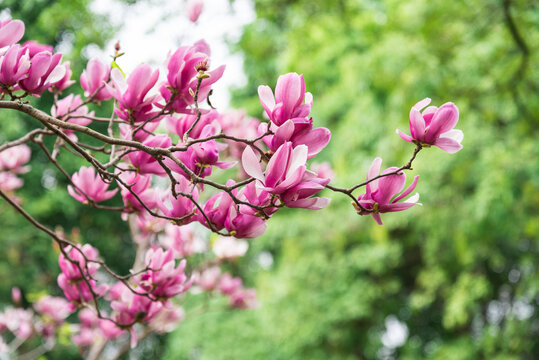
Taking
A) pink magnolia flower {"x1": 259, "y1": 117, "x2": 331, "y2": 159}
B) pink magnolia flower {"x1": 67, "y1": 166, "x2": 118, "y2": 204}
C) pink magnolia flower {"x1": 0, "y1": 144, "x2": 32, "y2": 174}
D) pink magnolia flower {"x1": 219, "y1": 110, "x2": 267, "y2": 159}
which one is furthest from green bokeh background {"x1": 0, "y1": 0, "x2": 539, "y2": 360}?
pink magnolia flower {"x1": 259, "y1": 117, "x2": 331, "y2": 159}

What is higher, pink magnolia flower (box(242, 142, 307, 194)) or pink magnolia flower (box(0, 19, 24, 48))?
pink magnolia flower (box(0, 19, 24, 48))

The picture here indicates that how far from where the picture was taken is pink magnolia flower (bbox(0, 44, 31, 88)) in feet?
2.12

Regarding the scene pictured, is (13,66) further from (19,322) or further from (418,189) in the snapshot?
(418,189)

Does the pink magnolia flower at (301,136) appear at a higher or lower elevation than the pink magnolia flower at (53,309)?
higher

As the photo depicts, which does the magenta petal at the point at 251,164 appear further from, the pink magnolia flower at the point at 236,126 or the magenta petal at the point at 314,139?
the pink magnolia flower at the point at 236,126

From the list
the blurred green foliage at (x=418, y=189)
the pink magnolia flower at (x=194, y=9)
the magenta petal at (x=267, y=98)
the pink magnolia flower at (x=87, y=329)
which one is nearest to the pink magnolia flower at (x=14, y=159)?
the pink magnolia flower at (x=194, y=9)

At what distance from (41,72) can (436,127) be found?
54 cm

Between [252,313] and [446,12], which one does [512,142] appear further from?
[252,313]

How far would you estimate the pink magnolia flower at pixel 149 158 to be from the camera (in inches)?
30.8

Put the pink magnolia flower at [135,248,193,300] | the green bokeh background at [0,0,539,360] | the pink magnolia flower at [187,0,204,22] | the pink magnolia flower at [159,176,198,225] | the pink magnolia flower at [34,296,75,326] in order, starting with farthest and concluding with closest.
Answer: the green bokeh background at [0,0,539,360], the pink magnolia flower at [34,296,75,326], the pink magnolia flower at [187,0,204,22], the pink magnolia flower at [135,248,193,300], the pink magnolia flower at [159,176,198,225]

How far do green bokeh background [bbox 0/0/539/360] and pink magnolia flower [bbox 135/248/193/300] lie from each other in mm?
1079

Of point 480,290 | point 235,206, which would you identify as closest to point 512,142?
point 480,290

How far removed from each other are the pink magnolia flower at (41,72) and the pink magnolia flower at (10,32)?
35 mm

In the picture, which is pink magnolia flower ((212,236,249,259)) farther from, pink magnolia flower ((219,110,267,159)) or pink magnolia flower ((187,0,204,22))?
pink magnolia flower ((187,0,204,22))
